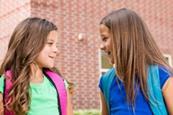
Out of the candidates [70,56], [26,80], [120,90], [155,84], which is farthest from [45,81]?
[70,56]

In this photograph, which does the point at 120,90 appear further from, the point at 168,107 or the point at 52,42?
the point at 52,42

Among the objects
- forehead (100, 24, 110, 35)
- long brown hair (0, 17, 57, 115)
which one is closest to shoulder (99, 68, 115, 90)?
forehead (100, 24, 110, 35)

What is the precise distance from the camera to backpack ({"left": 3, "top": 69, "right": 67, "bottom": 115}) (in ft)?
9.37

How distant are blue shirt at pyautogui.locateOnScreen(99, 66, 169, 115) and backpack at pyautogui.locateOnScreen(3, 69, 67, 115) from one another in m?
0.40

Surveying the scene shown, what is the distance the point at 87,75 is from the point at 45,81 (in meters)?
8.07

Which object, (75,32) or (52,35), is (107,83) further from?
(75,32)

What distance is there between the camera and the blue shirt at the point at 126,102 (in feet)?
8.36

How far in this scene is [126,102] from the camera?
2.59 meters

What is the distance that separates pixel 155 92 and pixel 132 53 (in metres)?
0.25

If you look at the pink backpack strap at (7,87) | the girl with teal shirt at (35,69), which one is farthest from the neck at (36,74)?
the pink backpack strap at (7,87)

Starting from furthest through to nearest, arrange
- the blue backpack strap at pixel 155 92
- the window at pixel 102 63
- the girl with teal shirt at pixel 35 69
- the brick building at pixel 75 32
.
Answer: the window at pixel 102 63 → the brick building at pixel 75 32 → the girl with teal shirt at pixel 35 69 → the blue backpack strap at pixel 155 92

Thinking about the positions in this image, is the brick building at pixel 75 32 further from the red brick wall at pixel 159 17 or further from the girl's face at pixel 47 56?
the girl's face at pixel 47 56

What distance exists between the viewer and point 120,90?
Answer: 2.65m

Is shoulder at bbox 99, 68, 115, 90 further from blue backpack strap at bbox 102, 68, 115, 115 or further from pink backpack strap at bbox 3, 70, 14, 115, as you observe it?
pink backpack strap at bbox 3, 70, 14, 115
